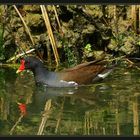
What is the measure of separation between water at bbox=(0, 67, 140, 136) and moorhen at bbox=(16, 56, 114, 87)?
11 centimetres

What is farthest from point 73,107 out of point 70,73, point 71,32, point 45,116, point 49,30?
point 71,32

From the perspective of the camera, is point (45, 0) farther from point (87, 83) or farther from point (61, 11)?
point (61, 11)

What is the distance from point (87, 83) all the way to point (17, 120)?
2.09 m

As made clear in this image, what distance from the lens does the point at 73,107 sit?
6.98 metres

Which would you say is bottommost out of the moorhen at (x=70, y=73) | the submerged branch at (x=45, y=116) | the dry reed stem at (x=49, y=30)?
the submerged branch at (x=45, y=116)

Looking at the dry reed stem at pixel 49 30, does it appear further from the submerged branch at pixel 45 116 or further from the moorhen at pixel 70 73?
the submerged branch at pixel 45 116

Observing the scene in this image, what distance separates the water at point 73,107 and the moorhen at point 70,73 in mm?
109

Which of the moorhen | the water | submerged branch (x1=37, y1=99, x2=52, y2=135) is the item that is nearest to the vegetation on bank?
the water

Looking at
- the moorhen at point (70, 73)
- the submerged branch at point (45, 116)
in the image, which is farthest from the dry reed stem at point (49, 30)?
the submerged branch at point (45, 116)

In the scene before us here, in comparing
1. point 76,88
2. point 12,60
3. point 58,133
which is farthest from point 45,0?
point 12,60

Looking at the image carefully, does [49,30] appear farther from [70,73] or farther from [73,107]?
[73,107]

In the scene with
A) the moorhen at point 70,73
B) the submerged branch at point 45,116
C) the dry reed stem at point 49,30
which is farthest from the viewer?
the dry reed stem at point 49,30

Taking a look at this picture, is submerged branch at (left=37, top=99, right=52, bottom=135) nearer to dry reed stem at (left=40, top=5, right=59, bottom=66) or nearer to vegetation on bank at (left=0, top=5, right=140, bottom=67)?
dry reed stem at (left=40, top=5, right=59, bottom=66)

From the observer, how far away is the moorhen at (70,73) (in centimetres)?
824
